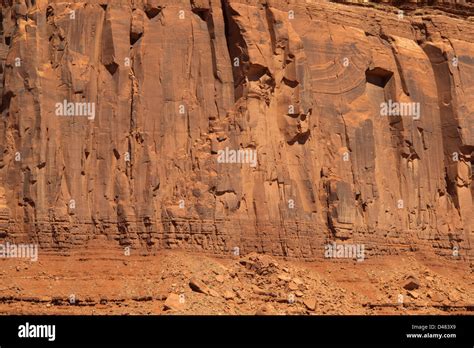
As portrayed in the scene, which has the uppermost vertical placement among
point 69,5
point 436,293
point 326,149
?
point 69,5

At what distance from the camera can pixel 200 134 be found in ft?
186

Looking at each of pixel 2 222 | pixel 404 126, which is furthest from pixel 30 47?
pixel 404 126

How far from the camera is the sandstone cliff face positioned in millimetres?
54969

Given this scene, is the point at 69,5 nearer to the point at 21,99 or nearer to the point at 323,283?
the point at 21,99

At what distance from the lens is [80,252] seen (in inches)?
2114

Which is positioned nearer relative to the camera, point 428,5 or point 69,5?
point 69,5

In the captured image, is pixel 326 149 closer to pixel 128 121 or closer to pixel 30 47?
pixel 128 121

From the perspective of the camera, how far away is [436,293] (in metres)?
58.4

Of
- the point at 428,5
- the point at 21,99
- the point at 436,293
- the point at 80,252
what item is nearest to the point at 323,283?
the point at 436,293

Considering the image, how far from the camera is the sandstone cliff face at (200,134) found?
54969 mm

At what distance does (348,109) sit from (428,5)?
363 inches

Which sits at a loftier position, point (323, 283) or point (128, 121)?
point (128, 121)

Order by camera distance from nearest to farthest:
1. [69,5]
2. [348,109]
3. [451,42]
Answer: [69,5], [348,109], [451,42]

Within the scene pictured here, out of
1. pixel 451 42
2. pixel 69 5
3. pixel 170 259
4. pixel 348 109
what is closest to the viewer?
pixel 170 259
